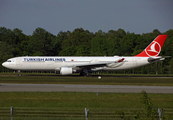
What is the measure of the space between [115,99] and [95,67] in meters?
30.0

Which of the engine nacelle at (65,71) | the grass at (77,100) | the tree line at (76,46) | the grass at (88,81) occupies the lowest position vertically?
the grass at (77,100)

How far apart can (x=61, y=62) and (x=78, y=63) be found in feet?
11.5

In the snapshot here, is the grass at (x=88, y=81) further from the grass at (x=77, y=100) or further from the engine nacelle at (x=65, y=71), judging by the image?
the grass at (x=77, y=100)

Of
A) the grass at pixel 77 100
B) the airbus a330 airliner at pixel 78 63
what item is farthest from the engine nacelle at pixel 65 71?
the grass at pixel 77 100

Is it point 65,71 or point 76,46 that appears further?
point 76,46

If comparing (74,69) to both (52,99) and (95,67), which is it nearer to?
(95,67)

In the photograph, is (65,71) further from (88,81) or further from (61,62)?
(88,81)

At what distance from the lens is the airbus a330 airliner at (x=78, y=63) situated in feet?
157

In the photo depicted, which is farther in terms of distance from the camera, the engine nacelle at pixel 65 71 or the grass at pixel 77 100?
the engine nacelle at pixel 65 71

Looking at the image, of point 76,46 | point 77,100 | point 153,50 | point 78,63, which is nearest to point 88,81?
point 78,63

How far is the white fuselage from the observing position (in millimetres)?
47938

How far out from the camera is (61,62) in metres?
49.2

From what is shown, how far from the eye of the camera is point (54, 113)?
13.3 meters

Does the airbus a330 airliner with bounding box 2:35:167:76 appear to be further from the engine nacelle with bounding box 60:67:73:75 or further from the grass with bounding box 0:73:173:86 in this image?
the grass with bounding box 0:73:173:86
